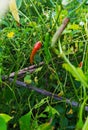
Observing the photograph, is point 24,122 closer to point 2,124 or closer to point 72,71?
point 2,124

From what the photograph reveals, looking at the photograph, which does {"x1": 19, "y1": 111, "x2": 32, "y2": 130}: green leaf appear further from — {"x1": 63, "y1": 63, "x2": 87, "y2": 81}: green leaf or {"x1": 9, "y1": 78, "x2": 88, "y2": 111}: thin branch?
{"x1": 63, "y1": 63, "x2": 87, "y2": 81}: green leaf

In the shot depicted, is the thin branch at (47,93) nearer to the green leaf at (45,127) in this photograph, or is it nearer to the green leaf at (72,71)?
the green leaf at (45,127)

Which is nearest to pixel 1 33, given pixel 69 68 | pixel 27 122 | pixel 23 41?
pixel 23 41

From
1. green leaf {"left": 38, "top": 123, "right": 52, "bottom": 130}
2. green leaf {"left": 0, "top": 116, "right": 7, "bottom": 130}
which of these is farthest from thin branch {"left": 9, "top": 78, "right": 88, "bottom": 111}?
green leaf {"left": 0, "top": 116, "right": 7, "bottom": 130}

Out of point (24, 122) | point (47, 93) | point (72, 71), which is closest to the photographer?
point (72, 71)

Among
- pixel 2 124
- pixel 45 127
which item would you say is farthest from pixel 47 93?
pixel 2 124

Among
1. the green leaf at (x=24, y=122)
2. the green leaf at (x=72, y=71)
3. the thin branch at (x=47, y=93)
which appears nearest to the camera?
the green leaf at (x=72, y=71)

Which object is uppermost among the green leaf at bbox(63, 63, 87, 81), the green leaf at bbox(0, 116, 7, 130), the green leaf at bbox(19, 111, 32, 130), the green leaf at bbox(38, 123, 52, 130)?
the green leaf at bbox(63, 63, 87, 81)

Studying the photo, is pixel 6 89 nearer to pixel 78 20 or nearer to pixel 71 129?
pixel 71 129

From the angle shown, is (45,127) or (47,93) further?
(47,93)

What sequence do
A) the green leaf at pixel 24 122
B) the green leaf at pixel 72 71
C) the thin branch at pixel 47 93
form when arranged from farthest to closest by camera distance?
the thin branch at pixel 47 93, the green leaf at pixel 24 122, the green leaf at pixel 72 71

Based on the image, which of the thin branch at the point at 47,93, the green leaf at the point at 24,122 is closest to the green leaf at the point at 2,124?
the green leaf at the point at 24,122
